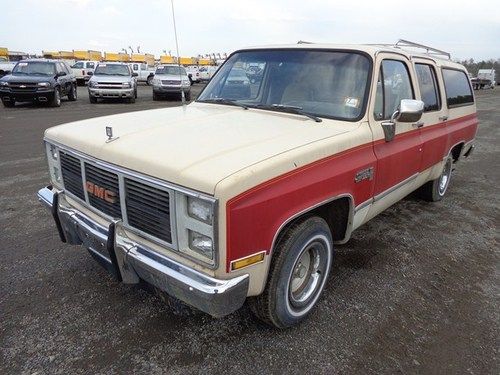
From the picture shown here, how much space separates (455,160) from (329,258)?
398 cm

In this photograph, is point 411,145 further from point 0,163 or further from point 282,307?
point 0,163

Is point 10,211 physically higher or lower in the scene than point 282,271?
lower

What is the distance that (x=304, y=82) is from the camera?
3512mm

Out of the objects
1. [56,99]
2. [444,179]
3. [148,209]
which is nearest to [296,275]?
[148,209]

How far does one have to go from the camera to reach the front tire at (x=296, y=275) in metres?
2.58

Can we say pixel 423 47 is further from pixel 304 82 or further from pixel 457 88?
pixel 304 82

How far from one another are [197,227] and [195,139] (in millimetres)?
737

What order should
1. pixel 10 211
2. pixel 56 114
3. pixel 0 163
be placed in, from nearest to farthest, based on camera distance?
pixel 10 211 → pixel 0 163 → pixel 56 114

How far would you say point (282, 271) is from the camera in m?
2.58

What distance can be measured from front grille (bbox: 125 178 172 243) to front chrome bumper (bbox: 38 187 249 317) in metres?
0.13

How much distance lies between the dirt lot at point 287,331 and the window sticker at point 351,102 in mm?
1513

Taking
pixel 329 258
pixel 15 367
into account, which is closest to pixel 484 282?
pixel 329 258

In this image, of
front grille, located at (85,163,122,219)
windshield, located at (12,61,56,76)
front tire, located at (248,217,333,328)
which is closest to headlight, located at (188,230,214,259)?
front tire, located at (248,217,333,328)

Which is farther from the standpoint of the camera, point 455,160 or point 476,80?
point 476,80
